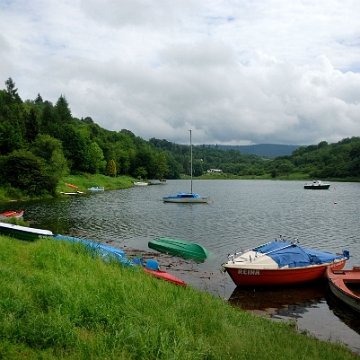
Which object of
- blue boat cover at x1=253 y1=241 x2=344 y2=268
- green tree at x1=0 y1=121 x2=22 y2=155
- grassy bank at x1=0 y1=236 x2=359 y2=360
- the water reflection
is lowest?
the water reflection

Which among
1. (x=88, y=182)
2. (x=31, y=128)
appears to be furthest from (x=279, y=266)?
(x=31, y=128)

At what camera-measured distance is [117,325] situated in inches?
313

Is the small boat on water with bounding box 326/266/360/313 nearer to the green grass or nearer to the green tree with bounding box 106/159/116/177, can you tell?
the green grass

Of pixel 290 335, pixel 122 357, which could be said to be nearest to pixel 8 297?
pixel 122 357

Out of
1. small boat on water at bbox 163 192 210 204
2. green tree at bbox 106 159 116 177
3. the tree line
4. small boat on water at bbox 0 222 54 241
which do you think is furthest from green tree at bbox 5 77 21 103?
small boat on water at bbox 0 222 54 241

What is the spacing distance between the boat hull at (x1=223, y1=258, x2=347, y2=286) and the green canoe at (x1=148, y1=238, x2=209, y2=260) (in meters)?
5.79

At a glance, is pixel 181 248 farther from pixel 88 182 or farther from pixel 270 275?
pixel 88 182

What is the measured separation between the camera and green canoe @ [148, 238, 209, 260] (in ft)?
78.3

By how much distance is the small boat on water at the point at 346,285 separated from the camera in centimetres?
1523

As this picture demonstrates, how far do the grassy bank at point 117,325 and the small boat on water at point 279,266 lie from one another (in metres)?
5.48

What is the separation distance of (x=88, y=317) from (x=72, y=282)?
8.55 feet

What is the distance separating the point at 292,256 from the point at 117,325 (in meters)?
13.3

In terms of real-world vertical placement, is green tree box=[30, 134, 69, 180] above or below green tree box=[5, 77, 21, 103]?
below

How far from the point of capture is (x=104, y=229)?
3353cm
